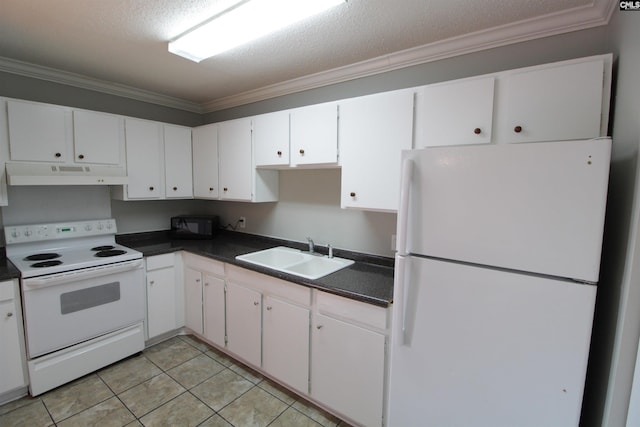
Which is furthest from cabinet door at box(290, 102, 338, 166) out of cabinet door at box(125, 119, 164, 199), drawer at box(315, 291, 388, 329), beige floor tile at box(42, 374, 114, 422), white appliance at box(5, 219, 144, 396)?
beige floor tile at box(42, 374, 114, 422)

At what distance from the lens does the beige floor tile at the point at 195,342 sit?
2.74 metres

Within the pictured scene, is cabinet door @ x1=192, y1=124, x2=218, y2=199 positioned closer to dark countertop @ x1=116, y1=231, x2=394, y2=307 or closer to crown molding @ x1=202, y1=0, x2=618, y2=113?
dark countertop @ x1=116, y1=231, x2=394, y2=307

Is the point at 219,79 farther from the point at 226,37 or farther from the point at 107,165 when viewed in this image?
the point at 107,165

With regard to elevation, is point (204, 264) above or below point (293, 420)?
above

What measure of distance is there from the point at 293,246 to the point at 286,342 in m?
0.97

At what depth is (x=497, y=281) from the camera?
1155mm

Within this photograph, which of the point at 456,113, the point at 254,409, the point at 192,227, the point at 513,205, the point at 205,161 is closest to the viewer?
the point at 513,205

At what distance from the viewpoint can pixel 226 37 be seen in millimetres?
1827

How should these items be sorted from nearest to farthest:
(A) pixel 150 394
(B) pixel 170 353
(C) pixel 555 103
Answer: (C) pixel 555 103, (A) pixel 150 394, (B) pixel 170 353

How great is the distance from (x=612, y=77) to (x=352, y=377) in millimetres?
2058

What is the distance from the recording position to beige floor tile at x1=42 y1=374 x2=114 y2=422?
1966 mm

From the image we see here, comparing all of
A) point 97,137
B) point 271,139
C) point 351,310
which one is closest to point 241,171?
point 271,139

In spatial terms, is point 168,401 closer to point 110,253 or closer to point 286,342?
point 286,342

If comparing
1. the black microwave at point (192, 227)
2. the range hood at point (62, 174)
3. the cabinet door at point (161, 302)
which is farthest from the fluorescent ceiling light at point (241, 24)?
the cabinet door at point (161, 302)
